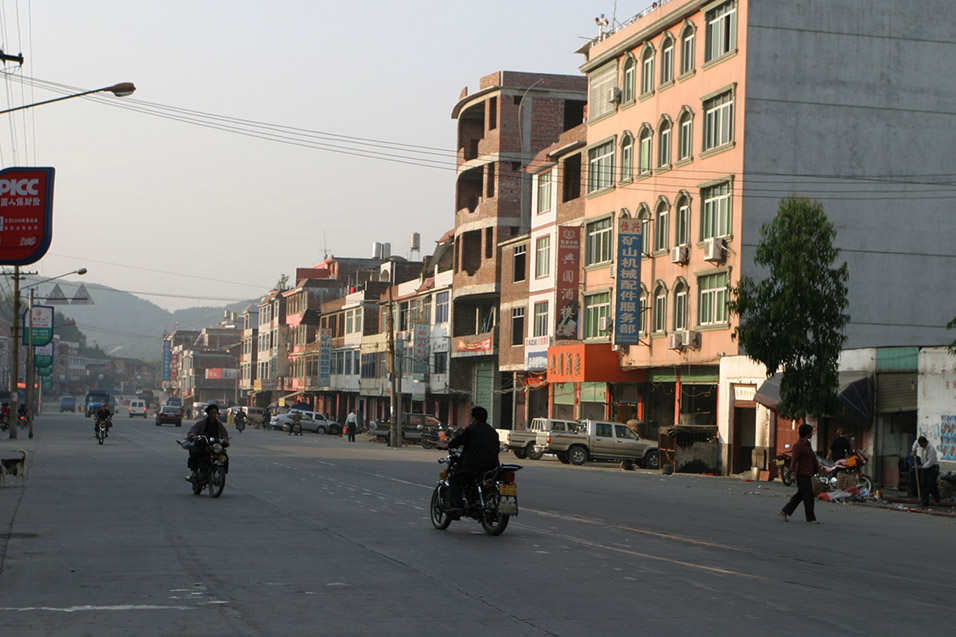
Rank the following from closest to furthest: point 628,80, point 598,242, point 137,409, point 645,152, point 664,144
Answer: point 664,144, point 645,152, point 628,80, point 598,242, point 137,409

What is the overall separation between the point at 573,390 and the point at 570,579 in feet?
149

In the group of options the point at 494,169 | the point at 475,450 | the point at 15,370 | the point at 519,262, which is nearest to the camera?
the point at 475,450

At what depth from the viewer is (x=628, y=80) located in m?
51.8

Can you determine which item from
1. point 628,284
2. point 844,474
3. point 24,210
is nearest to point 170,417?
point 628,284

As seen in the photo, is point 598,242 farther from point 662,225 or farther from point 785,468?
point 785,468

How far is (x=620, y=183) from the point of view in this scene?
51.7 metres

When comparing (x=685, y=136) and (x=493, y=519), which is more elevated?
(x=685, y=136)

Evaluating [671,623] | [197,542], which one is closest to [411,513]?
[197,542]

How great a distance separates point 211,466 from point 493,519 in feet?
26.1

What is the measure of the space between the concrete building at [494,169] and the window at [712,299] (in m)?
21.7

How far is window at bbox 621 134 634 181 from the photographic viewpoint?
167 feet

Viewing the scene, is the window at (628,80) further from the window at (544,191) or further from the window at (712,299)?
the window at (712,299)

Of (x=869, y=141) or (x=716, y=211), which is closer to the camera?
(x=869, y=141)

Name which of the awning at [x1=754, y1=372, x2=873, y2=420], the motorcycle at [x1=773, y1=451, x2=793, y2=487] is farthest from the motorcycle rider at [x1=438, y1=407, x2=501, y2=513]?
the motorcycle at [x1=773, y1=451, x2=793, y2=487]
